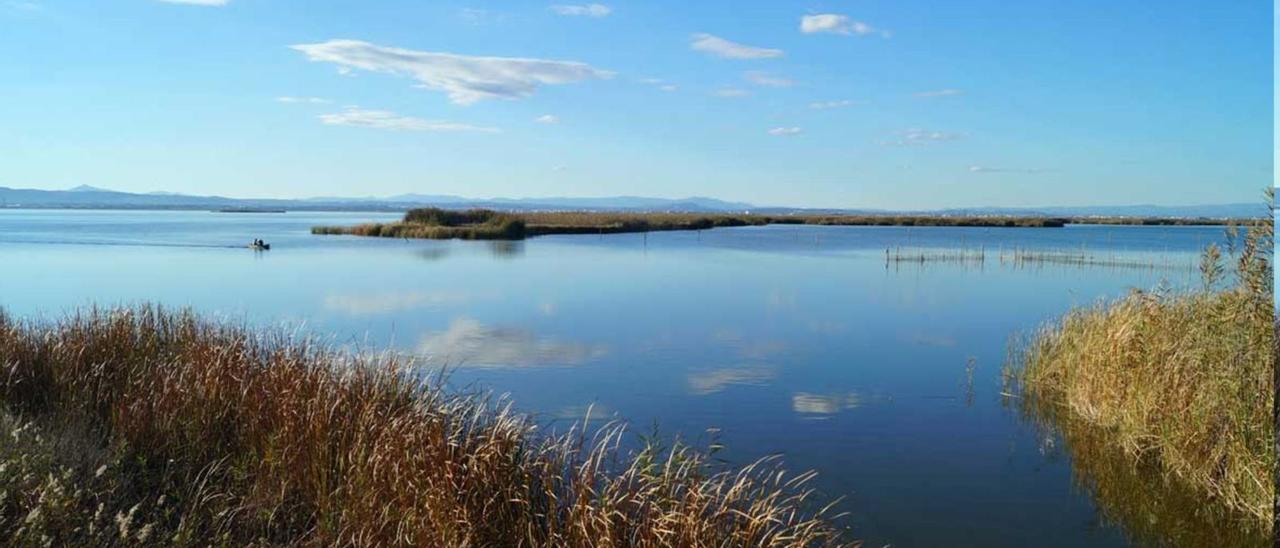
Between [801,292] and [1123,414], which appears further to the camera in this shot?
[801,292]

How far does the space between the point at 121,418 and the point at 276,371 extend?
1168 millimetres

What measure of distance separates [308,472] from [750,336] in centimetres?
1050

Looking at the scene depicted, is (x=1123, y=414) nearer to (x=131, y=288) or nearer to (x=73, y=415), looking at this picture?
(x=73, y=415)

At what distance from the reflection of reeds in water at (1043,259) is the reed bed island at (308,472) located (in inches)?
1024

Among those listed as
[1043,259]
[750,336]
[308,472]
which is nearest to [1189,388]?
[308,472]

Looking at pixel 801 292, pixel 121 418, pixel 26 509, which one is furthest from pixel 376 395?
pixel 801 292

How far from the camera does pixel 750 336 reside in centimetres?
1589

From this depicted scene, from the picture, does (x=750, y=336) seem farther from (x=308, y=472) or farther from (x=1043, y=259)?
(x=1043, y=259)

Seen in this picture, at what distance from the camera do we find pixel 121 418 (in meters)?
6.65

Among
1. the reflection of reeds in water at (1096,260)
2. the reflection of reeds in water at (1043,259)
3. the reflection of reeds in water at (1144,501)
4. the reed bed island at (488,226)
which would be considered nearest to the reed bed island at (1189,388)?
the reflection of reeds in water at (1144,501)

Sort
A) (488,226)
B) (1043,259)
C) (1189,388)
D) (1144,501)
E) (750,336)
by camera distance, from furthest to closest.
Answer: (488,226) → (1043,259) → (750,336) → (1189,388) → (1144,501)

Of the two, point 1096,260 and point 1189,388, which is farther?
point 1096,260

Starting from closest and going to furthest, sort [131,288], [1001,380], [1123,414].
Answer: [1123,414] < [1001,380] < [131,288]

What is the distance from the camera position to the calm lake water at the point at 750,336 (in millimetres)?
8406
